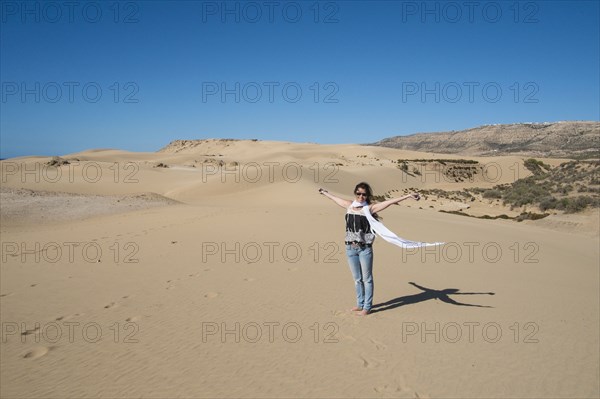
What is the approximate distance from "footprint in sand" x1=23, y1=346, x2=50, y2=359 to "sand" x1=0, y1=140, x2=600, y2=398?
0.02 meters

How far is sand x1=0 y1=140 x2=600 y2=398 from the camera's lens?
3.56m

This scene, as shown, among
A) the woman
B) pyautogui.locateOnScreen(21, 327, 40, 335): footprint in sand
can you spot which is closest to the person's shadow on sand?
the woman

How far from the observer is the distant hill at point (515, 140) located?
7750cm

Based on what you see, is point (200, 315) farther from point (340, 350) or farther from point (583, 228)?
point (583, 228)

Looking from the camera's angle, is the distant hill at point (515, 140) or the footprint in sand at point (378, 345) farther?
the distant hill at point (515, 140)

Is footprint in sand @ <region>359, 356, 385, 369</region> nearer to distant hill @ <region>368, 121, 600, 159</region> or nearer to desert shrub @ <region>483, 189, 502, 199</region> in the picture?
desert shrub @ <region>483, 189, 502, 199</region>

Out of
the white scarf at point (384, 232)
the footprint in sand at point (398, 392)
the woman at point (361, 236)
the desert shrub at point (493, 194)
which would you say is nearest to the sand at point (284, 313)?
the footprint in sand at point (398, 392)

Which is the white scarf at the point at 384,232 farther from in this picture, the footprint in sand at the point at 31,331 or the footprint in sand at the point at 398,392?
the footprint in sand at the point at 31,331

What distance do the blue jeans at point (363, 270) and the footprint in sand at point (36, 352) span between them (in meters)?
3.72

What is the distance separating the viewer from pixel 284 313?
5199mm

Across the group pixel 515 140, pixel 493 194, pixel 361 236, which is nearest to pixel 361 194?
pixel 361 236

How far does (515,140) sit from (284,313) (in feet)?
352

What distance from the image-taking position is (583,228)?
42.9 feet

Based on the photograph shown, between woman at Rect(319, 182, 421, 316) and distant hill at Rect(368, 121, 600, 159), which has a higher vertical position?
distant hill at Rect(368, 121, 600, 159)
